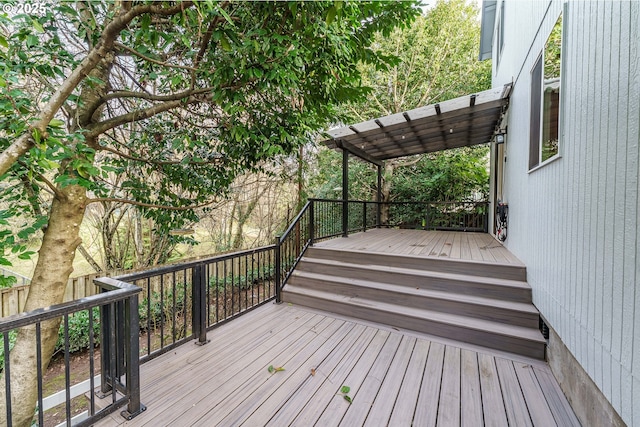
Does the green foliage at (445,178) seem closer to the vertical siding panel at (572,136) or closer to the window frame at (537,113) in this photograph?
the window frame at (537,113)

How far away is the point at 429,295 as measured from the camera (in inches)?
130

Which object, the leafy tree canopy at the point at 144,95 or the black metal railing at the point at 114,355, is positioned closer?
the black metal railing at the point at 114,355

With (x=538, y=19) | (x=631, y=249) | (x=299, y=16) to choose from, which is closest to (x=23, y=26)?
(x=299, y=16)

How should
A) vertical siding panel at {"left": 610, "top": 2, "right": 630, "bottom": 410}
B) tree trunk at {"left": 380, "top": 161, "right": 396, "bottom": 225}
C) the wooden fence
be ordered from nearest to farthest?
vertical siding panel at {"left": 610, "top": 2, "right": 630, "bottom": 410}
the wooden fence
tree trunk at {"left": 380, "top": 161, "right": 396, "bottom": 225}

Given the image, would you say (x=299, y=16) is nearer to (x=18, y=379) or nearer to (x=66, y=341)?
(x=66, y=341)

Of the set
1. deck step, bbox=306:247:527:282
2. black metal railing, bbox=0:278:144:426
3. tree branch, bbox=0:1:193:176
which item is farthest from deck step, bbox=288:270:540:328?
tree branch, bbox=0:1:193:176

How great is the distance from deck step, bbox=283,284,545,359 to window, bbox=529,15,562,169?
70.4 inches

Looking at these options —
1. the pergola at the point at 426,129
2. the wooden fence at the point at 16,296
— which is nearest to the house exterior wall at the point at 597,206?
the pergola at the point at 426,129

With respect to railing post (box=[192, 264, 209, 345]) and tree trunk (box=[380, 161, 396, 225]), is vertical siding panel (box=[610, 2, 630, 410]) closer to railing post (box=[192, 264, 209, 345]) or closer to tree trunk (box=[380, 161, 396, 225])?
railing post (box=[192, 264, 209, 345])

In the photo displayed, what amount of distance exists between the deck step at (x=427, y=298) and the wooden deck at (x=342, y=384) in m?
0.42

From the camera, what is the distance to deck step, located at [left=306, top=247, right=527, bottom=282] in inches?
128

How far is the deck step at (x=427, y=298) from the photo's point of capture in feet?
9.23

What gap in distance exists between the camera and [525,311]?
9.04ft

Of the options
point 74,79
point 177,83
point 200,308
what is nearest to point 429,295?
point 200,308
